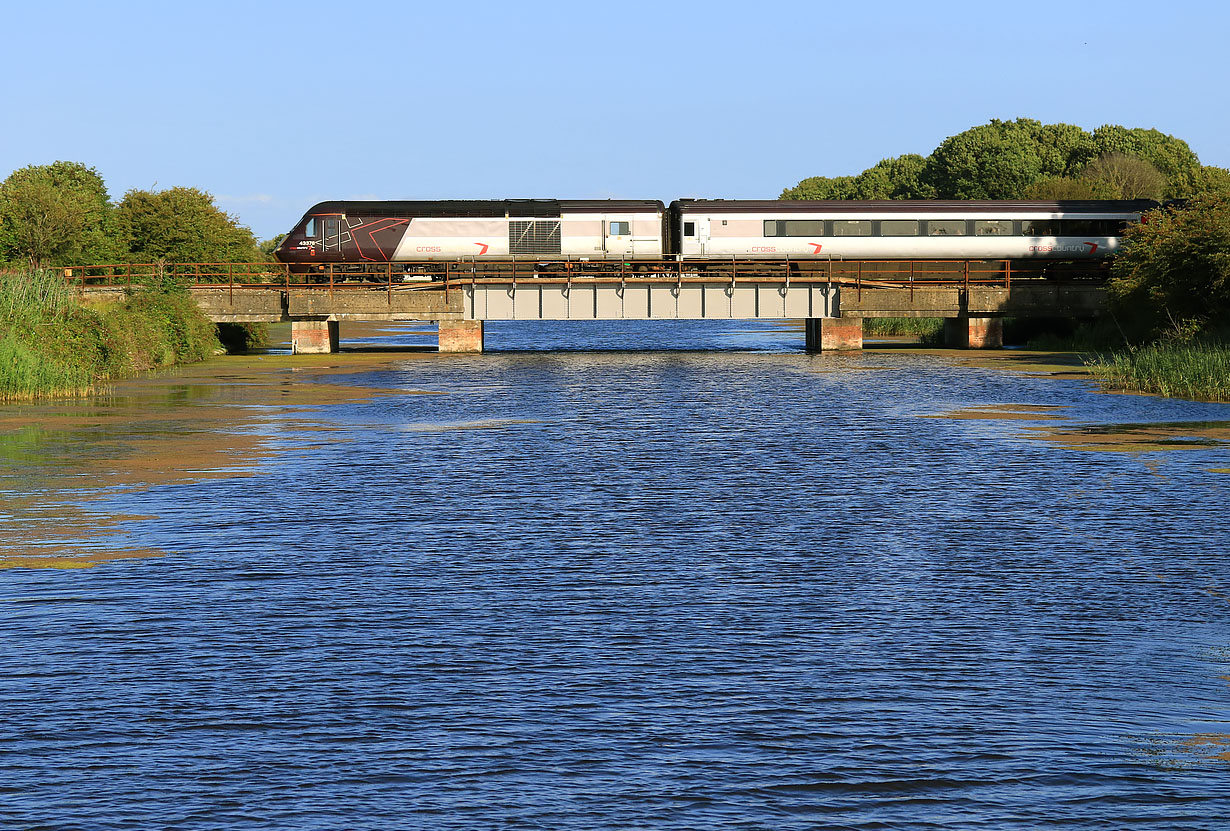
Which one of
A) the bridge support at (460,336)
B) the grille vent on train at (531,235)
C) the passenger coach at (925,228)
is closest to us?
the bridge support at (460,336)

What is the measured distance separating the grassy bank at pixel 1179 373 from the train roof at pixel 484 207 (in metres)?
30.8

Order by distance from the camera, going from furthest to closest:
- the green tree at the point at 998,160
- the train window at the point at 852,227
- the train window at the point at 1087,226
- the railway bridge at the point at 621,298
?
the green tree at the point at 998,160 → the train window at the point at 1087,226 → the train window at the point at 852,227 → the railway bridge at the point at 621,298

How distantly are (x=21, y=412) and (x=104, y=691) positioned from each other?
2670 cm

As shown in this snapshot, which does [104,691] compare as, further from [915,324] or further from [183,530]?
[915,324]

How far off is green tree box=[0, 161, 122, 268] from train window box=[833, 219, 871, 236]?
44.4 m

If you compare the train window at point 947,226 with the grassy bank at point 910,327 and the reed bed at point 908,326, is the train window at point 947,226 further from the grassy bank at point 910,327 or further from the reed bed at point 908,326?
the reed bed at point 908,326

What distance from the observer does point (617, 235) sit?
7119 centimetres

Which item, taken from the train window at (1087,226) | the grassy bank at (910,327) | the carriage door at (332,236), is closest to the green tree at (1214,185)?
the train window at (1087,226)

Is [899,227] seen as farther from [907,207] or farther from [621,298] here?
[621,298]

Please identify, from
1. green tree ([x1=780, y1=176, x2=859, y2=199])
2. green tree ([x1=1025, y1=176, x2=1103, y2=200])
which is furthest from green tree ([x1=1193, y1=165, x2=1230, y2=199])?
green tree ([x1=780, y1=176, x2=859, y2=199])

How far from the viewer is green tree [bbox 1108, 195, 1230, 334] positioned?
1937 inches

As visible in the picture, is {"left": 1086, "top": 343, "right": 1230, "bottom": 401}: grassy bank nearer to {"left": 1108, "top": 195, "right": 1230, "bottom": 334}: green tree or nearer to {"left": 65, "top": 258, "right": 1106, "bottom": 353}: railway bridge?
{"left": 1108, "top": 195, "right": 1230, "bottom": 334}: green tree

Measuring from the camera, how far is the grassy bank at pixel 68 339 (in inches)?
1542

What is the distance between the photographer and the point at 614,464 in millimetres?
26844
